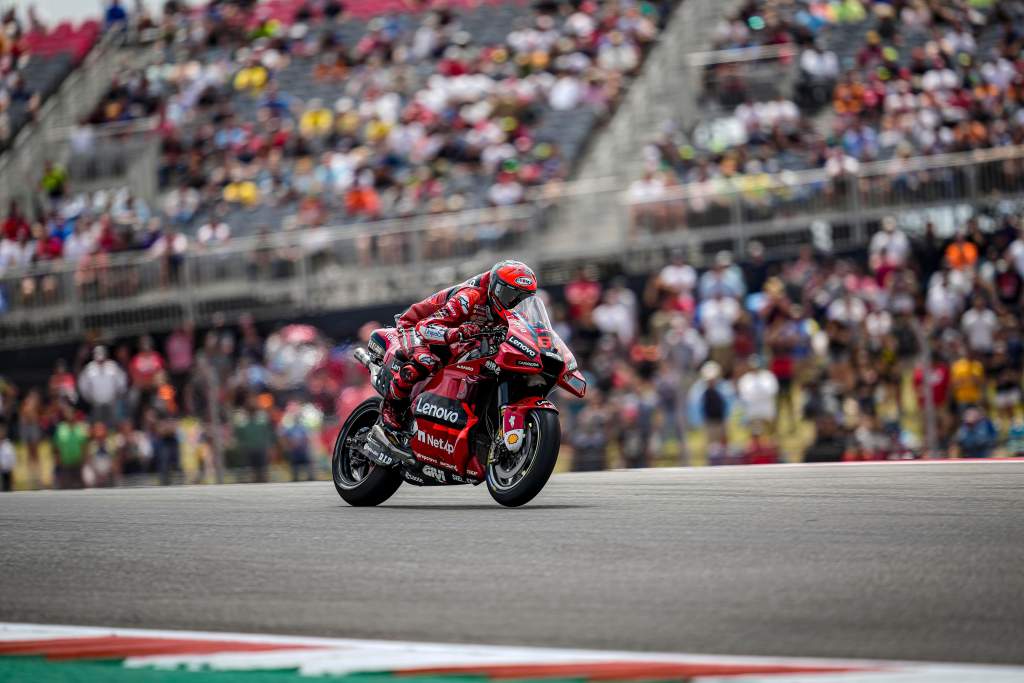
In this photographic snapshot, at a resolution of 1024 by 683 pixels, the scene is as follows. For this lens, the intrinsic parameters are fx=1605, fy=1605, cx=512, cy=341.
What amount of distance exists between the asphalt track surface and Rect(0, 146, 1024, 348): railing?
8.56 meters

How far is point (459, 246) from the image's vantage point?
1905cm

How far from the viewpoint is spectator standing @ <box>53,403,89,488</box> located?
15.6 metres

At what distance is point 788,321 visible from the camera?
1526 centimetres

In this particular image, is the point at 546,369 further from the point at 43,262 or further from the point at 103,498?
the point at 43,262

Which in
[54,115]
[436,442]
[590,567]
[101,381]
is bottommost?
[590,567]

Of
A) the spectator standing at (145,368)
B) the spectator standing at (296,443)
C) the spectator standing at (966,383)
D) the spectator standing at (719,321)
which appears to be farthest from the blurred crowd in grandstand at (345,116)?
the spectator standing at (966,383)

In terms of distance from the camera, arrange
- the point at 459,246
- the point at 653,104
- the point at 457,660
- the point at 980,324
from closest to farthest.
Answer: the point at 457,660 < the point at 980,324 < the point at 459,246 < the point at 653,104

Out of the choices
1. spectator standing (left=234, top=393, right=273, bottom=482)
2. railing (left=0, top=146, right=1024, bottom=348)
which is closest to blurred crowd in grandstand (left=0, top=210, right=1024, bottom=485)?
spectator standing (left=234, top=393, right=273, bottom=482)

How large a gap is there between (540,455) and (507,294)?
91 centimetres

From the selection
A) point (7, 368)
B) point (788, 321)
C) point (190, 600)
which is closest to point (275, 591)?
point (190, 600)

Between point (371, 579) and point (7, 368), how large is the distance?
14106mm

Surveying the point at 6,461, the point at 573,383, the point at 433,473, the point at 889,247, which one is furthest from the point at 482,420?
the point at 889,247

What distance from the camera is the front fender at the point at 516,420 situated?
322 inches

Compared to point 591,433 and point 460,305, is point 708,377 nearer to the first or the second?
point 591,433
